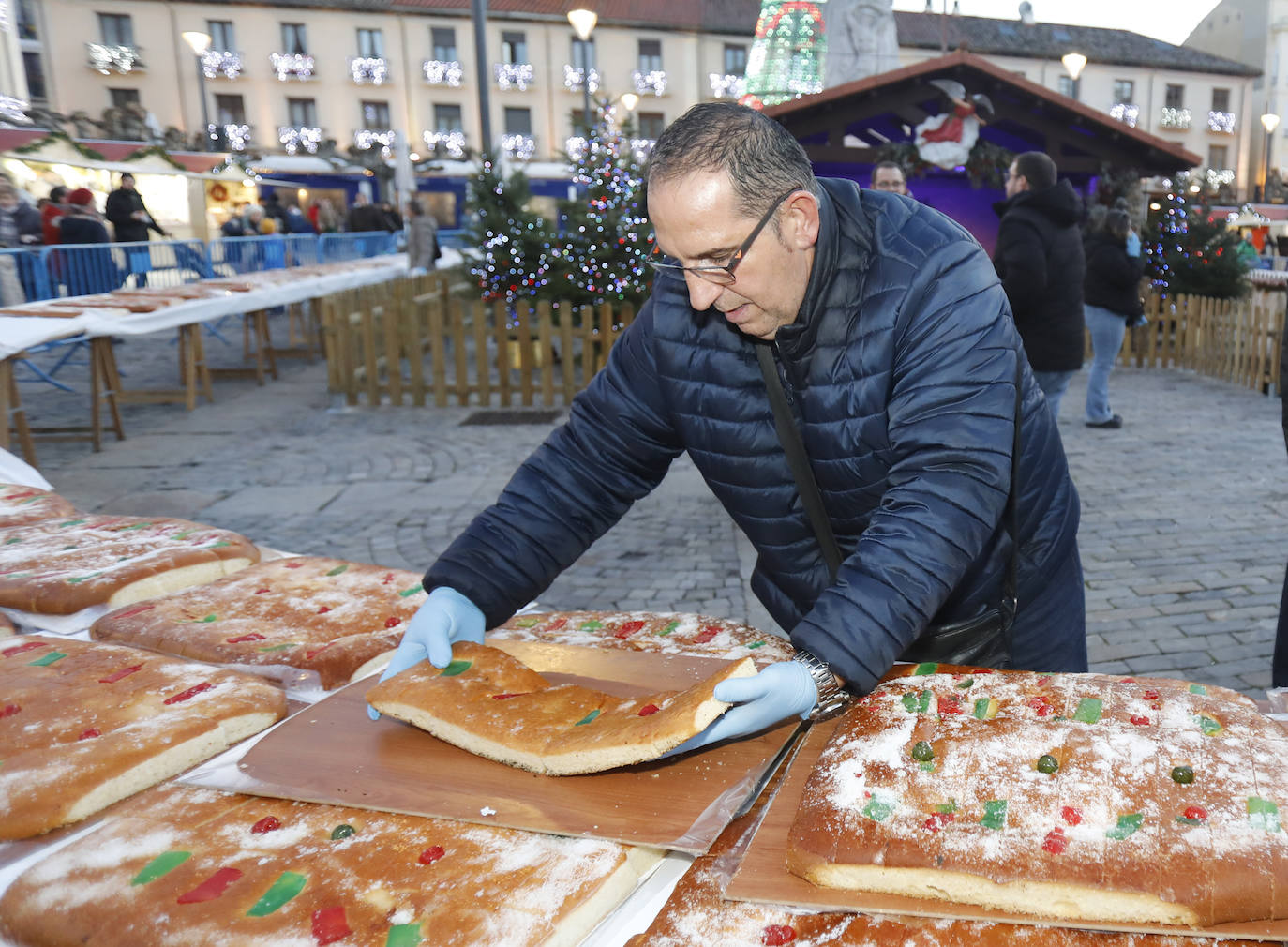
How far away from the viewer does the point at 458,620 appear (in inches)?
85.5

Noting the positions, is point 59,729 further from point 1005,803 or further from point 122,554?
point 1005,803

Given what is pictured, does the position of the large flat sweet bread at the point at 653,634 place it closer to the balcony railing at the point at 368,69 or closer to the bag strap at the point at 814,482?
the bag strap at the point at 814,482

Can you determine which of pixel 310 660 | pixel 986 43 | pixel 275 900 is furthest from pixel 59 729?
pixel 986 43

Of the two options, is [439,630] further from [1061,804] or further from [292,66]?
[292,66]

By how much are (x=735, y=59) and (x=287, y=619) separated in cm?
4801

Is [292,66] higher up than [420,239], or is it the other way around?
[292,66]

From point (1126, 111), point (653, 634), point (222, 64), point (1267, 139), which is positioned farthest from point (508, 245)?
point (1267, 139)

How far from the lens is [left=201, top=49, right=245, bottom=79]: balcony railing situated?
41.4 metres

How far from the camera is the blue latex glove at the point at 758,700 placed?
157 cm

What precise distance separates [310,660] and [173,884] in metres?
0.78

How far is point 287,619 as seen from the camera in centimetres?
246

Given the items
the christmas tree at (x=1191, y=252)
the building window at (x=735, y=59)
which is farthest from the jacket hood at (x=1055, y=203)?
the building window at (x=735, y=59)

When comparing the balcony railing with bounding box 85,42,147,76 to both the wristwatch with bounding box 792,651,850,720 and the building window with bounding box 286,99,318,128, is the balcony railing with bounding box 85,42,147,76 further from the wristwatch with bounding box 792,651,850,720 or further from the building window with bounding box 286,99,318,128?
the wristwatch with bounding box 792,651,850,720

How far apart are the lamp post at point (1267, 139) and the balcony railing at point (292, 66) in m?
45.0
